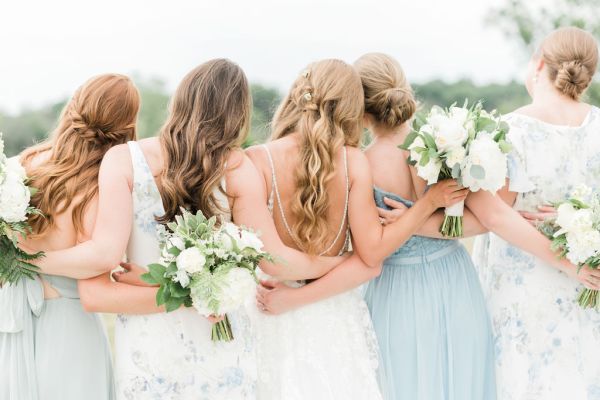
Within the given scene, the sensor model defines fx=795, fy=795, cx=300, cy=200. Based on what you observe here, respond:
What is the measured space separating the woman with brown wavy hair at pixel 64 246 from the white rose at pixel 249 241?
757mm

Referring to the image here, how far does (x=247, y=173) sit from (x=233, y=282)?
0.62 meters

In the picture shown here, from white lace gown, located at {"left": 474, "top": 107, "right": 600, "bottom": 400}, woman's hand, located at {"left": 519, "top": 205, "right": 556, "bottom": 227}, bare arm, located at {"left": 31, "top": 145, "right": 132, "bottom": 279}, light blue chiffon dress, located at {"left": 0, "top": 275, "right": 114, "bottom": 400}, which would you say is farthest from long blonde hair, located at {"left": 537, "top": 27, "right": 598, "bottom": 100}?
light blue chiffon dress, located at {"left": 0, "top": 275, "right": 114, "bottom": 400}

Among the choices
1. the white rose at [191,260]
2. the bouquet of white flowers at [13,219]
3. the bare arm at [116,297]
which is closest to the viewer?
the white rose at [191,260]

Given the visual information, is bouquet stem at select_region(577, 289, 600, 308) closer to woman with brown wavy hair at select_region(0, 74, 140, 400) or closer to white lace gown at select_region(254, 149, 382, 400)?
white lace gown at select_region(254, 149, 382, 400)

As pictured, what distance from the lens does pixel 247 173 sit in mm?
4047

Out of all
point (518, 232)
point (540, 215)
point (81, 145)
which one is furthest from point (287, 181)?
point (540, 215)

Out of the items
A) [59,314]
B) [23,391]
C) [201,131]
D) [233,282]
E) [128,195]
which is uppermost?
[201,131]

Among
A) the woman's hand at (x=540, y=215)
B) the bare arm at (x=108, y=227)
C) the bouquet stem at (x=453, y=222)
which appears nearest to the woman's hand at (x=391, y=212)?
the bouquet stem at (x=453, y=222)

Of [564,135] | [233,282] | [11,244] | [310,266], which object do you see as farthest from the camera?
[564,135]

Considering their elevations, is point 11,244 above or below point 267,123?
below

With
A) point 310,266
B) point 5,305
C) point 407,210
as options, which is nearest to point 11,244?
point 5,305

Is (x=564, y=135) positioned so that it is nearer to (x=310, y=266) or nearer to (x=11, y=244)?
(x=310, y=266)

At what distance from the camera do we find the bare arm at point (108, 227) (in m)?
3.88

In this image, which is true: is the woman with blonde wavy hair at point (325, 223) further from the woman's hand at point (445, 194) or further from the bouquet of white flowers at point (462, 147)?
the bouquet of white flowers at point (462, 147)
